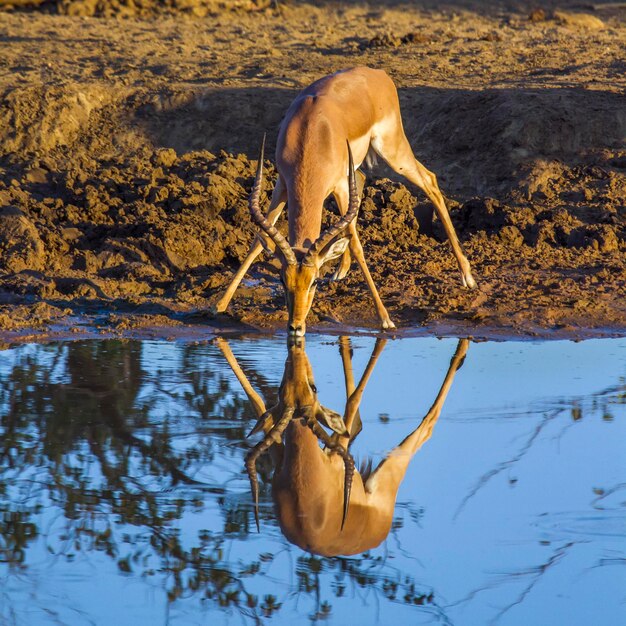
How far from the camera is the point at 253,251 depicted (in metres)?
9.16

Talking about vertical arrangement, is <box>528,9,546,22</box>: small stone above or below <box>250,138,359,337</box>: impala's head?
above

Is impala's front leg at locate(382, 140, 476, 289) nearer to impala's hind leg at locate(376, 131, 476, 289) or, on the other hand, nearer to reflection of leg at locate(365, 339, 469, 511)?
impala's hind leg at locate(376, 131, 476, 289)

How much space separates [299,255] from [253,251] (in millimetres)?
1176

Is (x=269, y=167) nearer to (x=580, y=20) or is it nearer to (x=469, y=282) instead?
(x=469, y=282)

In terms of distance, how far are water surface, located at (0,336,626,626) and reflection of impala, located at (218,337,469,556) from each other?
0.20 ft

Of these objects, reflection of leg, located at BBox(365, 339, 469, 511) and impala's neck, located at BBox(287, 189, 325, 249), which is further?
impala's neck, located at BBox(287, 189, 325, 249)

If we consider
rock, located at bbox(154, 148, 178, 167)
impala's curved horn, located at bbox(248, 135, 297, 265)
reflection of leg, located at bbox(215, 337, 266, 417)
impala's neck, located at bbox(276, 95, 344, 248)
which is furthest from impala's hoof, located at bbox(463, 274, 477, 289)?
rock, located at bbox(154, 148, 178, 167)

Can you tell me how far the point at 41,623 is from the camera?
4355mm

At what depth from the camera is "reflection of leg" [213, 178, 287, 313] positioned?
29.1ft

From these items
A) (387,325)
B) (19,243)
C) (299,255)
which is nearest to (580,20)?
(19,243)

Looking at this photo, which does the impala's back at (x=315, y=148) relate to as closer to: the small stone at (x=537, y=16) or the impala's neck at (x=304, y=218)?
the impala's neck at (x=304, y=218)

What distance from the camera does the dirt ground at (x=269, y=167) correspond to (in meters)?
9.67

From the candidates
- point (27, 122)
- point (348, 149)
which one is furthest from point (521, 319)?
point (27, 122)

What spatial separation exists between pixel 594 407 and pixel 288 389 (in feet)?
6.35
